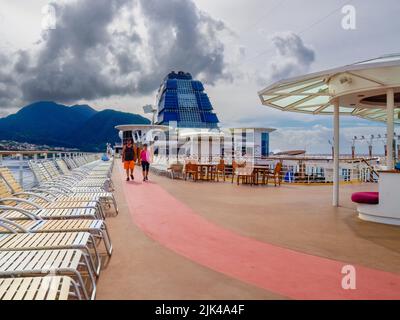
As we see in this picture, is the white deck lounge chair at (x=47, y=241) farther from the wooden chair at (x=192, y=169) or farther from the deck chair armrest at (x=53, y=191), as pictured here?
the wooden chair at (x=192, y=169)

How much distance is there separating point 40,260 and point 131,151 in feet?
30.6

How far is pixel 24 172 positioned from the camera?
552cm

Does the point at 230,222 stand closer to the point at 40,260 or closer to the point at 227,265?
the point at 227,265

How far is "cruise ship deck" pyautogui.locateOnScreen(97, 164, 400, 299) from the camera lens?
107 inches

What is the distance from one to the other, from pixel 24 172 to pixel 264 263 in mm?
3992

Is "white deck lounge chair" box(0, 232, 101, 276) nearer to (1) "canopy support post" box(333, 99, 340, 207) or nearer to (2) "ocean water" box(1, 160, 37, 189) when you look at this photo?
(2) "ocean water" box(1, 160, 37, 189)

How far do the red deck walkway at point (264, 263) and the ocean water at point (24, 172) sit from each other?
5.93 feet

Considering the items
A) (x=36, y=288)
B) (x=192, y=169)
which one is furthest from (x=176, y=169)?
(x=36, y=288)

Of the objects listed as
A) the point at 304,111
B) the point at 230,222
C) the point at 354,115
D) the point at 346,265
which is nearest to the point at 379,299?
the point at 346,265

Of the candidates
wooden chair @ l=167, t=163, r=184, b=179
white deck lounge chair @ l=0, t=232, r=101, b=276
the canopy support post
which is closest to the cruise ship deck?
white deck lounge chair @ l=0, t=232, r=101, b=276

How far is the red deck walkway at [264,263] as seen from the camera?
2.73 metres

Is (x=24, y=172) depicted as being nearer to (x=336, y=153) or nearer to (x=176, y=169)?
(x=336, y=153)

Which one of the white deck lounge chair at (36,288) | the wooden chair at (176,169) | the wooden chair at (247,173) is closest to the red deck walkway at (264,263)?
the white deck lounge chair at (36,288)

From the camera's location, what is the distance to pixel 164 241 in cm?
408
